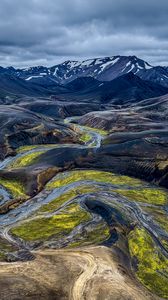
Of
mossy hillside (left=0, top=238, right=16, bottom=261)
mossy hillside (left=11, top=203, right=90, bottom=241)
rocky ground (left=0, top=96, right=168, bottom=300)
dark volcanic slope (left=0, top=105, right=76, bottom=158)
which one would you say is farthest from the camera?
dark volcanic slope (left=0, top=105, right=76, bottom=158)

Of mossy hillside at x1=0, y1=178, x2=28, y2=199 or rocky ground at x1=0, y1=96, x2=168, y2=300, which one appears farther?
mossy hillside at x1=0, y1=178, x2=28, y2=199

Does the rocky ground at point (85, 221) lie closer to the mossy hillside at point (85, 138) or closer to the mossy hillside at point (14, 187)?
the mossy hillside at point (14, 187)

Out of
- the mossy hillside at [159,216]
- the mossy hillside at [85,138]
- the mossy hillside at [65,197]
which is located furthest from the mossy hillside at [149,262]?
the mossy hillside at [85,138]

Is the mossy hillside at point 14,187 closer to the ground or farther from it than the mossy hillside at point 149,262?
closer to the ground

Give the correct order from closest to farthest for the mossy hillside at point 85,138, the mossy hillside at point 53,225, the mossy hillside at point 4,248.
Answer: the mossy hillside at point 4,248 < the mossy hillside at point 53,225 < the mossy hillside at point 85,138

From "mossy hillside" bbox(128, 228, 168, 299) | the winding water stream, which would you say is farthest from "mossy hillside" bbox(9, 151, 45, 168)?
"mossy hillside" bbox(128, 228, 168, 299)

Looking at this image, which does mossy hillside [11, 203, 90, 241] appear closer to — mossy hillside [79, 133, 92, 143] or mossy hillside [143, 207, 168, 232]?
mossy hillside [143, 207, 168, 232]

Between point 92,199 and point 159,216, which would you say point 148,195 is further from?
point 92,199
